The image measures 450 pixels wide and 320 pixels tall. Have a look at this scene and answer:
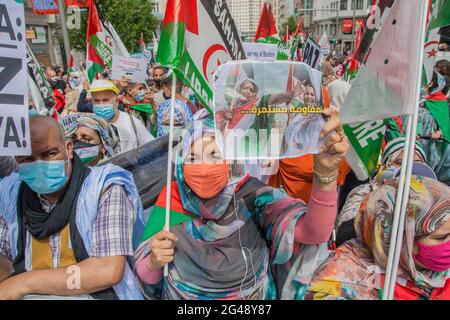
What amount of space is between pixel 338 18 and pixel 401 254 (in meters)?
63.4

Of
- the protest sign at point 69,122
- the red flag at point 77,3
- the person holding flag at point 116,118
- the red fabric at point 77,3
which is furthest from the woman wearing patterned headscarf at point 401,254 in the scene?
the red flag at point 77,3

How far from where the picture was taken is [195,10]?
1779 mm

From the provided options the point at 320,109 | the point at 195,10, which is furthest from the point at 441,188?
the point at 195,10

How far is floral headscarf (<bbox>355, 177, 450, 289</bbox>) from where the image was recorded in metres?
1.52

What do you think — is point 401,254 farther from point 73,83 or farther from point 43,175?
point 73,83

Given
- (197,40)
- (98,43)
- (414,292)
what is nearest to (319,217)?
(414,292)

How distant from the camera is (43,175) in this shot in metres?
1.62

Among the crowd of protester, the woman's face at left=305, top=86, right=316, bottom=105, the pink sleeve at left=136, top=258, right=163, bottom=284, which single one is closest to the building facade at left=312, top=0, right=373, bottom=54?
the crowd of protester

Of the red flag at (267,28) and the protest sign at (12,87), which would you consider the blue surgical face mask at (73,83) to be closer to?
the red flag at (267,28)

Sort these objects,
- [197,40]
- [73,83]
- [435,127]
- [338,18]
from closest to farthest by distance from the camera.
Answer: [197,40] → [435,127] → [73,83] → [338,18]

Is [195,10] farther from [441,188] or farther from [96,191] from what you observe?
[441,188]

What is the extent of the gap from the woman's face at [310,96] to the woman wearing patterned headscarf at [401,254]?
0.59 meters

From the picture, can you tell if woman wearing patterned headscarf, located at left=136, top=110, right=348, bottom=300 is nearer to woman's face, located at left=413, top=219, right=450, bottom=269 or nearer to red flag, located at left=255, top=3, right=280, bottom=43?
woman's face, located at left=413, top=219, right=450, bottom=269

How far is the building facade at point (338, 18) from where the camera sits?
55094 millimetres
